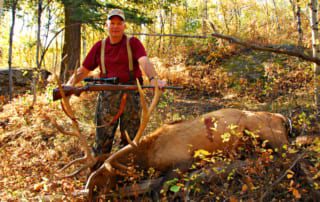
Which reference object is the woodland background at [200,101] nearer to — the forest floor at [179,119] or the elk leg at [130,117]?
the forest floor at [179,119]

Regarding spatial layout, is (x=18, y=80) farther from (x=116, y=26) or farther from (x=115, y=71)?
(x=116, y=26)

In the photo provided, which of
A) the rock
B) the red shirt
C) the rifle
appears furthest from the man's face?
the rock

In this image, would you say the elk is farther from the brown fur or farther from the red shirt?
the red shirt

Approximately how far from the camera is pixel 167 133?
4.80 meters

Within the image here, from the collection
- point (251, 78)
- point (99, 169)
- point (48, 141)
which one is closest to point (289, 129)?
point (99, 169)

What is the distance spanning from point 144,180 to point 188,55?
7117 mm

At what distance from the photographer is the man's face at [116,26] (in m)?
4.12

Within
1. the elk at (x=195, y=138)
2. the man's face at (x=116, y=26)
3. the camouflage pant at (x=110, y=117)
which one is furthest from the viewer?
the elk at (x=195, y=138)

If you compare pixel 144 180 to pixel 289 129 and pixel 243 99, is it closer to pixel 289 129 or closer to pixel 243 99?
pixel 289 129

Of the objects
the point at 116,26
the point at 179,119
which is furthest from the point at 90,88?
the point at 179,119

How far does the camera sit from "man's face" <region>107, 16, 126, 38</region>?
4117 mm

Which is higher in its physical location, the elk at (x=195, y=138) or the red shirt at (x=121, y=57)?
the red shirt at (x=121, y=57)

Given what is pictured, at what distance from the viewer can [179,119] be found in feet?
21.2

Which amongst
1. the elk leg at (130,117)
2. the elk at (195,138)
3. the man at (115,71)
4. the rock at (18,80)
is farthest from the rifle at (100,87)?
the rock at (18,80)
